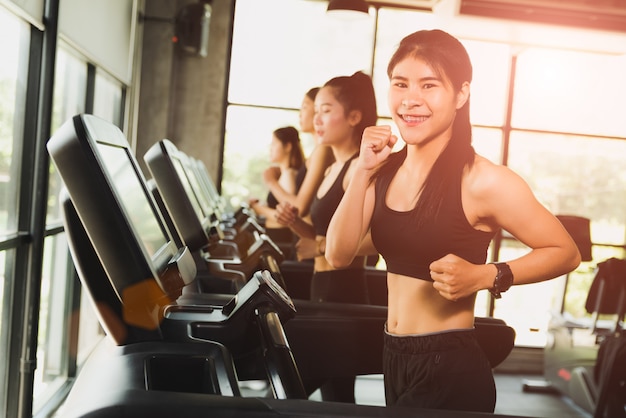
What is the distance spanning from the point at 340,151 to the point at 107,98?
3132 millimetres

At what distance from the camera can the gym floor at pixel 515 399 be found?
428cm

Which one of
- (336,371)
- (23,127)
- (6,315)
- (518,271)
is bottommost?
(6,315)

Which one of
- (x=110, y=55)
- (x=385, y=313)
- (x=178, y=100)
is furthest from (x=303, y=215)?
(x=178, y=100)

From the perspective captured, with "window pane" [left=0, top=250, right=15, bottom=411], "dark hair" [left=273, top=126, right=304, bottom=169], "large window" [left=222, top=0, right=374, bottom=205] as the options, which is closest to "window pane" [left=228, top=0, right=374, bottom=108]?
"large window" [left=222, top=0, right=374, bottom=205]

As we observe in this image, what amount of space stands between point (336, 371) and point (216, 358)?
2.10 feet

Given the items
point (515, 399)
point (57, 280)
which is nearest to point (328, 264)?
point (57, 280)

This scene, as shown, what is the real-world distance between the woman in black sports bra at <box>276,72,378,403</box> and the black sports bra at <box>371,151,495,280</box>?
0.68 metres

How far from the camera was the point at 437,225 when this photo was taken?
4.23 ft

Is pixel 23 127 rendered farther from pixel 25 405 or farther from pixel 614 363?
pixel 614 363

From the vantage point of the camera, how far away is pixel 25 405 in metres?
3.02

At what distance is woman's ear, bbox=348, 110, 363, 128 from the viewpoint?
212 centimetres

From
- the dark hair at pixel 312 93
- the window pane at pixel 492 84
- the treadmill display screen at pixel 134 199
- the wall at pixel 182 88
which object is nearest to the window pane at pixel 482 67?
the window pane at pixel 492 84

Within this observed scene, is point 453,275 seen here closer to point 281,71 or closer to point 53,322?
point 53,322

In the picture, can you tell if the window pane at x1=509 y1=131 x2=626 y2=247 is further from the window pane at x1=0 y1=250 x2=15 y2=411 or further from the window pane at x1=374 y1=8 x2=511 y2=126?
the window pane at x1=0 y1=250 x2=15 y2=411
